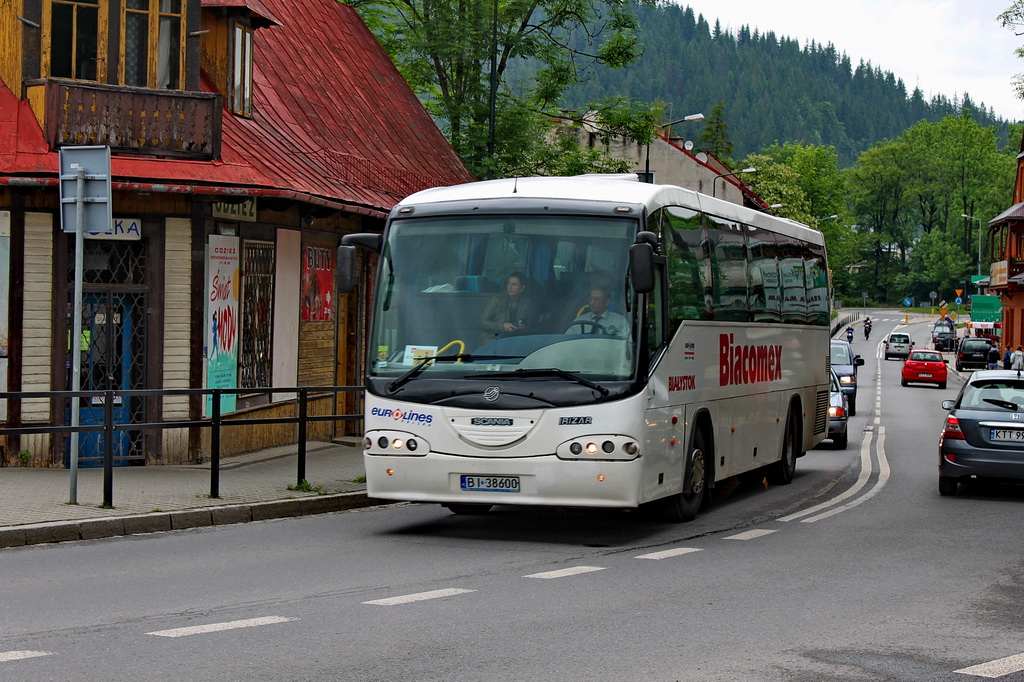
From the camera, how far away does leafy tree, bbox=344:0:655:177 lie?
31328 millimetres

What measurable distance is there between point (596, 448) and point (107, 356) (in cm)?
846

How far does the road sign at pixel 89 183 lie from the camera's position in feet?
42.7

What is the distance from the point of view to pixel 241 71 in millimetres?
21359

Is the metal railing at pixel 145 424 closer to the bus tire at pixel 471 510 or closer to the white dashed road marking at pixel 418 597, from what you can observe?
the bus tire at pixel 471 510

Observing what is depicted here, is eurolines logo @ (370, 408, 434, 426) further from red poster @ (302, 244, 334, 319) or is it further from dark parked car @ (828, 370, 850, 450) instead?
dark parked car @ (828, 370, 850, 450)

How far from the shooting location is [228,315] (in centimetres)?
1884

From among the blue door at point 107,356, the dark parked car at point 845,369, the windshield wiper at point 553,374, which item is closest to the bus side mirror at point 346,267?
the windshield wiper at point 553,374

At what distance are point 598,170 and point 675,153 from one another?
183 ft

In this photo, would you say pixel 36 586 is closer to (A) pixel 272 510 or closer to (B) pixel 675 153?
(A) pixel 272 510

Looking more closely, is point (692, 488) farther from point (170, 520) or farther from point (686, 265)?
point (170, 520)

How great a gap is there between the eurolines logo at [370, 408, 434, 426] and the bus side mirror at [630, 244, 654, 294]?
6.84 feet

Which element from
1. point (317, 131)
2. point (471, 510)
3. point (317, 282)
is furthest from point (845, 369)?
point (471, 510)

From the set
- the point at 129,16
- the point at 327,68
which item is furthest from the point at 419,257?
the point at 327,68

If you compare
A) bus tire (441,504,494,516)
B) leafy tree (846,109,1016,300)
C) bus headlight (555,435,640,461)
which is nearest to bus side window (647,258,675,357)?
bus headlight (555,435,640,461)
